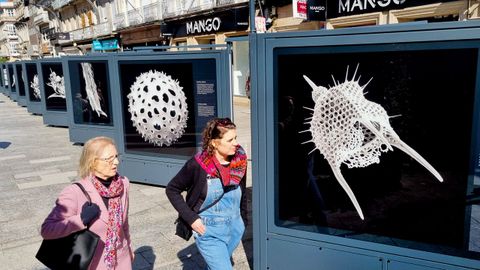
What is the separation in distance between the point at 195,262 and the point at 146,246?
746 millimetres

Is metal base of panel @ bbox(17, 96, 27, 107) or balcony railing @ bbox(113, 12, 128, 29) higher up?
balcony railing @ bbox(113, 12, 128, 29)

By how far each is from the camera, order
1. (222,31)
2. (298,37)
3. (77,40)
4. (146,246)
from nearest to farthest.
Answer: (298,37) → (146,246) → (222,31) → (77,40)

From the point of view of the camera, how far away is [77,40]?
44000mm

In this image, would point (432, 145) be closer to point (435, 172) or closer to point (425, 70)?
point (435, 172)

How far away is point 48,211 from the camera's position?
5820 millimetres

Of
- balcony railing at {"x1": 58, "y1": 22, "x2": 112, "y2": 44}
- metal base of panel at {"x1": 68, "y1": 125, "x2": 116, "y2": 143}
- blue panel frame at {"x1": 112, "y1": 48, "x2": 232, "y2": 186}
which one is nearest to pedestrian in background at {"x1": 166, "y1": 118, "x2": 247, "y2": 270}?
blue panel frame at {"x1": 112, "y1": 48, "x2": 232, "y2": 186}

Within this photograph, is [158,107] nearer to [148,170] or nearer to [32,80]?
[148,170]

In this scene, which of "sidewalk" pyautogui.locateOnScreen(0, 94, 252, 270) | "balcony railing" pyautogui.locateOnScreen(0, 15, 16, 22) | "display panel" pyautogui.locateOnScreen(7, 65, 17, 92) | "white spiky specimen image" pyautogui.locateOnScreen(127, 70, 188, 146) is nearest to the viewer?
"sidewalk" pyautogui.locateOnScreen(0, 94, 252, 270)

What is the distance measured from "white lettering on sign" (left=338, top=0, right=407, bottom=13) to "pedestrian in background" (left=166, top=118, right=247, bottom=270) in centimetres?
1030

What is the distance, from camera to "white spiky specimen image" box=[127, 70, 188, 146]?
234 inches

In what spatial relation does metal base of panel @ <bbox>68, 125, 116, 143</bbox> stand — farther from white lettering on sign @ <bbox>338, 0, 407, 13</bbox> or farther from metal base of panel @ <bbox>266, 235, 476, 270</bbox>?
white lettering on sign @ <bbox>338, 0, 407, 13</bbox>

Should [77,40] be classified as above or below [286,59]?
above

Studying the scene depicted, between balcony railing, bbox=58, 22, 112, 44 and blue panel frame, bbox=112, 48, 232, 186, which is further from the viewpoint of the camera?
balcony railing, bbox=58, 22, 112, 44

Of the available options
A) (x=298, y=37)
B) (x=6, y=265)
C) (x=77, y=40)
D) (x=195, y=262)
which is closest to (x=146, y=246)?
(x=195, y=262)
